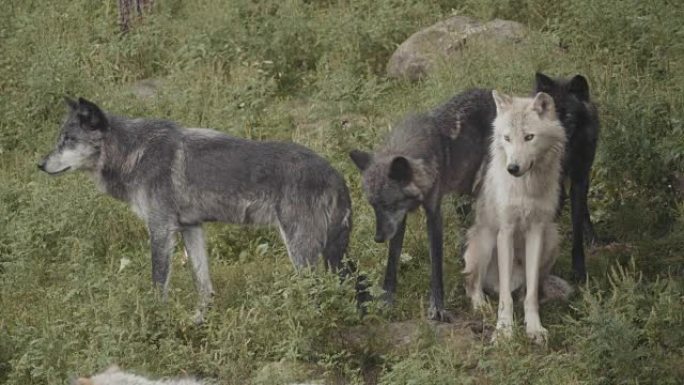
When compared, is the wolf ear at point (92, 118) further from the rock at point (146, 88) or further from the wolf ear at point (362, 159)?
the rock at point (146, 88)

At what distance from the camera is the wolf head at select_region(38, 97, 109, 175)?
10.0 m

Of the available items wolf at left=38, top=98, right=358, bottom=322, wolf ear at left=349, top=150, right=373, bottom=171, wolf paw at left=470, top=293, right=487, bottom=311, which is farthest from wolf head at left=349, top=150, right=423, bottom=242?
wolf paw at left=470, top=293, right=487, bottom=311

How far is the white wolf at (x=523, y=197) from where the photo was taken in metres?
9.05

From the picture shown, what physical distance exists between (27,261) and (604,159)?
541 cm

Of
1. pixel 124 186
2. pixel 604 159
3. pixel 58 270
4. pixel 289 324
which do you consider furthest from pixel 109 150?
pixel 604 159

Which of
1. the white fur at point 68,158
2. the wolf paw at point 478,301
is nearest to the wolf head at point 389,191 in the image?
the wolf paw at point 478,301

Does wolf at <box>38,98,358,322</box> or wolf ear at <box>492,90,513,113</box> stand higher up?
wolf ear at <box>492,90,513,113</box>

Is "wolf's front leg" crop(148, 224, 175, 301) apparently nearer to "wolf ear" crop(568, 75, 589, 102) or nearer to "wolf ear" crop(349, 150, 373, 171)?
"wolf ear" crop(349, 150, 373, 171)

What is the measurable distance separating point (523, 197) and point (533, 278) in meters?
0.63

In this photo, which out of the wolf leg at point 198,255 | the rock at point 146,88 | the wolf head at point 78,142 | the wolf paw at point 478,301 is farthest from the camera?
the rock at point 146,88

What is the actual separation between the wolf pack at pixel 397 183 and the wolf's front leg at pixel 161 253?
0.01 metres

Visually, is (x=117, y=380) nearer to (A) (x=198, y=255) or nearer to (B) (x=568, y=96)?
(A) (x=198, y=255)

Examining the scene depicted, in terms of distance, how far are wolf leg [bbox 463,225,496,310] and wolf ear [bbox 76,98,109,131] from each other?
3194mm

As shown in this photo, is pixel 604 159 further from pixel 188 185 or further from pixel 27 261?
pixel 27 261
